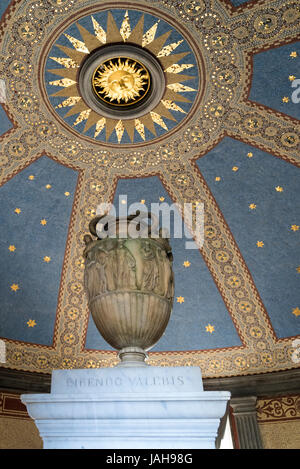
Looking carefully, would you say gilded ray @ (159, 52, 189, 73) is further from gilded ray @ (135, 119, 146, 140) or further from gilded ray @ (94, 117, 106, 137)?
gilded ray @ (94, 117, 106, 137)

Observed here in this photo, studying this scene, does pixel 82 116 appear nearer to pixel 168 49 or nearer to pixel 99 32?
pixel 99 32

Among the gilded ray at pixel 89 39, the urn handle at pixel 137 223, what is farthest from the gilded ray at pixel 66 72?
the urn handle at pixel 137 223

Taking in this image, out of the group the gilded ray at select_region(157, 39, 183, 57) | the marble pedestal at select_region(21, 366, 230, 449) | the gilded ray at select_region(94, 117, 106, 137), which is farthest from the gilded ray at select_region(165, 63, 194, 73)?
the marble pedestal at select_region(21, 366, 230, 449)

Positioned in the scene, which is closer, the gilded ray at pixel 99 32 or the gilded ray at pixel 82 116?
the gilded ray at pixel 99 32

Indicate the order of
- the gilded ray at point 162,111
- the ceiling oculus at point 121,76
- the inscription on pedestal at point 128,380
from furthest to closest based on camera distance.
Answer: the gilded ray at point 162,111
the ceiling oculus at point 121,76
the inscription on pedestal at point 128,380

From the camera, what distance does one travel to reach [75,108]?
7555 mm

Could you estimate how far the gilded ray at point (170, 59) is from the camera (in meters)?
6.91

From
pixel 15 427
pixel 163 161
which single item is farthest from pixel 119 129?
pixel 15 427

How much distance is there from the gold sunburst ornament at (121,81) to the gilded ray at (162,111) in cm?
34

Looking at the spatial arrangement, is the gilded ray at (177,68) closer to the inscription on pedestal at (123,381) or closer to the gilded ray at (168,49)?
the gilded ray at (168,49)
